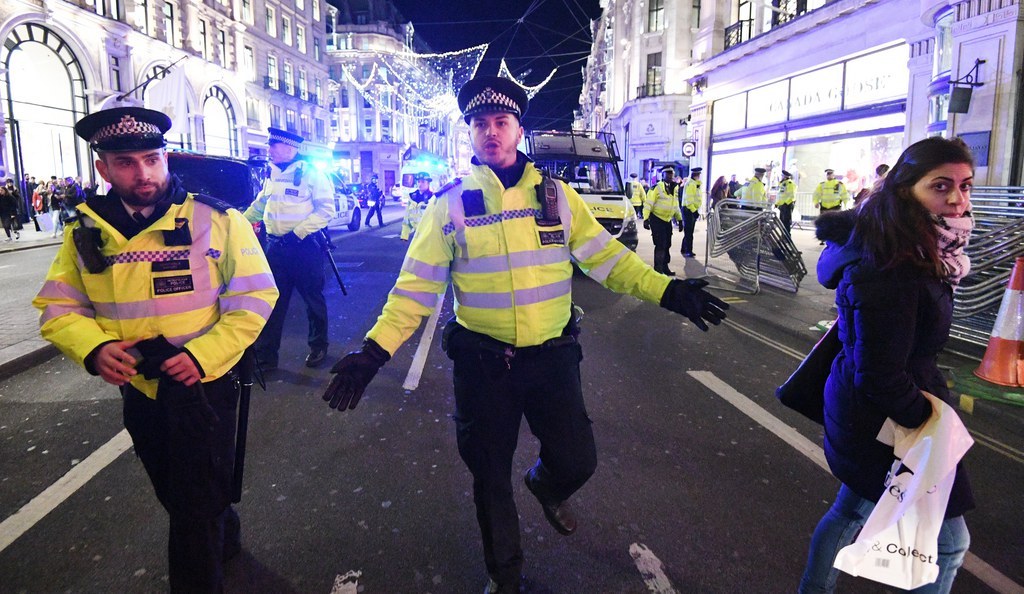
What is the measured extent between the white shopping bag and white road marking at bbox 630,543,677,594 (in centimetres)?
91

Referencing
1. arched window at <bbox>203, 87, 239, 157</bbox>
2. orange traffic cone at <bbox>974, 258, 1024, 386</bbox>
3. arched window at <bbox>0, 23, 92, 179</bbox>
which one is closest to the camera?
orange traffic cone at <bbox>974, 258, 1024, 386</bbox>

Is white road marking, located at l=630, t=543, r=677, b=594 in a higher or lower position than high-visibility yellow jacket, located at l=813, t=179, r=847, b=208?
lower


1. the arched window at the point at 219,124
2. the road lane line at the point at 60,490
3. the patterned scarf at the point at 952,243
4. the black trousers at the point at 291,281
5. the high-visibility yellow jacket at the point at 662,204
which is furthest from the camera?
the arched window at the point at 219,124

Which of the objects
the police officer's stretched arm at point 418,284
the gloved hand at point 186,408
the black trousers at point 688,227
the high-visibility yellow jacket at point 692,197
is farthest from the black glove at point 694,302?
the black trousers at point 688,227

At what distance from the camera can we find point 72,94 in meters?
27.1

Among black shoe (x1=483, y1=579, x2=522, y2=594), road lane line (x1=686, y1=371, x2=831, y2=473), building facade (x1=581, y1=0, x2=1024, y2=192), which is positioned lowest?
road lane line (x1=686, y1=371, x2=831, y2=473)

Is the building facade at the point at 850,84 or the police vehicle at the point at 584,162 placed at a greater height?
the building facade at the point at 850,84

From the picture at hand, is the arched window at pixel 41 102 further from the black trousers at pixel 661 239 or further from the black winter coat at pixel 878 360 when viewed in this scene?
the black winter coat at pixel 878 360

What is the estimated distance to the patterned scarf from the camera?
193cm

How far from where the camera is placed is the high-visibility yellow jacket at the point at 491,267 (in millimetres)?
2402

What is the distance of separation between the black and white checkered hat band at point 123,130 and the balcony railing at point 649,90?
39562 millimetres

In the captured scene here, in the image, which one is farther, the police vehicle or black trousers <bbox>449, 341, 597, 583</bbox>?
the police vehicle

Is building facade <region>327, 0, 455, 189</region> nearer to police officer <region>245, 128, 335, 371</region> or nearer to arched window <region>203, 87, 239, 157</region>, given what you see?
arched window <region>203, 87, 239, 157</region>

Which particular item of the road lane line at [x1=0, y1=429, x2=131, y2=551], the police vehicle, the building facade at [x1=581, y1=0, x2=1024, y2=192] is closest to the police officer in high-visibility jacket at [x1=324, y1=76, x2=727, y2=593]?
the road lane line at [x1=0, y1=429, x2=131, y2=551]
